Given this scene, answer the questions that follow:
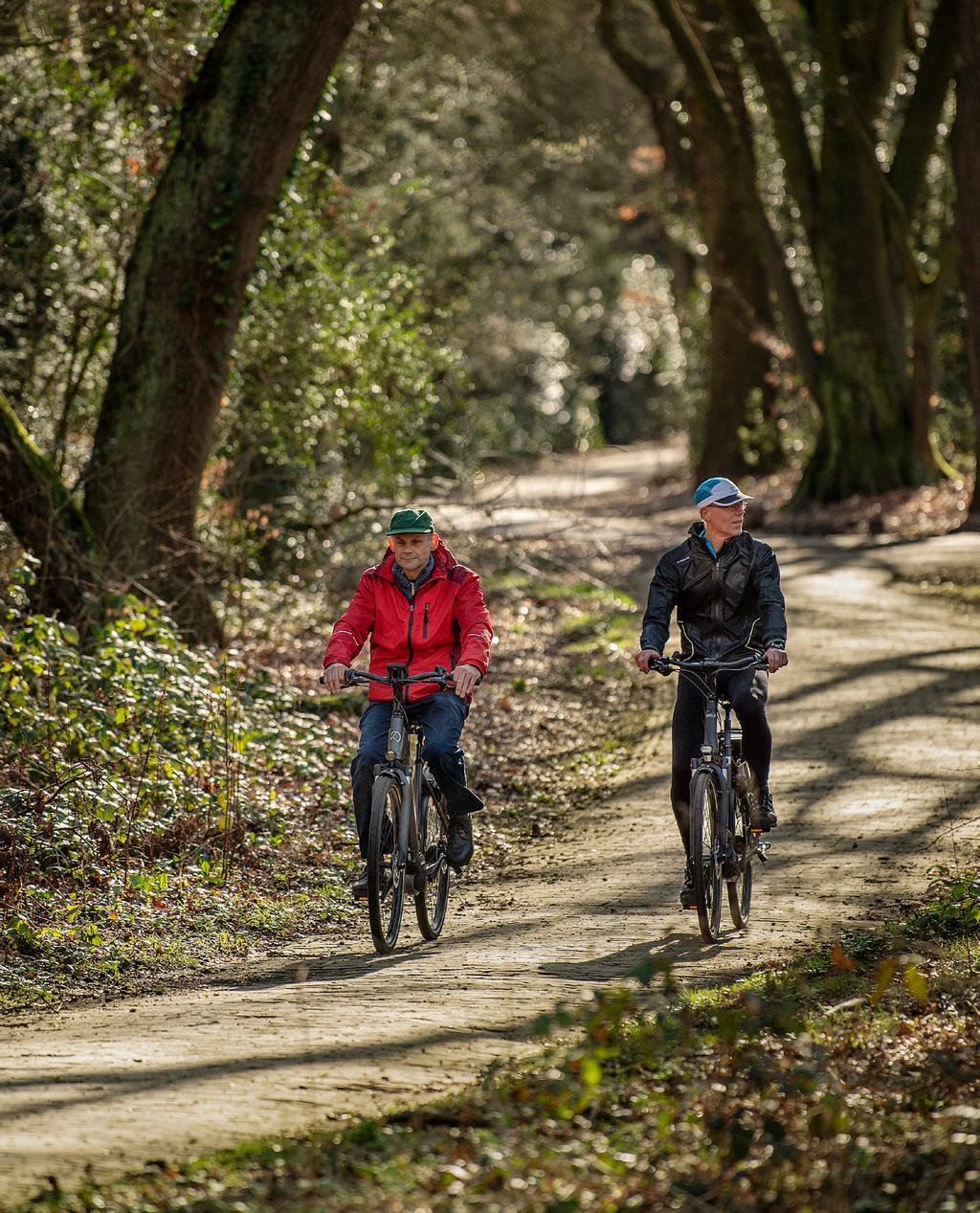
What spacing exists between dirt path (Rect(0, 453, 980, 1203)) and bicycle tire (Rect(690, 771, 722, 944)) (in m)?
0.15

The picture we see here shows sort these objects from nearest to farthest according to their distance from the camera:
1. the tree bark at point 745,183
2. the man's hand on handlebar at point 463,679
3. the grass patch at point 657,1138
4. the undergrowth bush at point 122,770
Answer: the grass patch at point 657,1138
the man's hand on handlebar at point 463,679
the undergrowth bush at point 122,770
the tree bark at point 745,183

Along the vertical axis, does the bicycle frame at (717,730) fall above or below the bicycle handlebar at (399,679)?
below

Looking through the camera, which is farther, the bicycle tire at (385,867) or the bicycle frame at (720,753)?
the bicycle frame at (720,753)

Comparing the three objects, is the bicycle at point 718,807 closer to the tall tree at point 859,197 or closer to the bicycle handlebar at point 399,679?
the bicycle handlebar at point 399,679

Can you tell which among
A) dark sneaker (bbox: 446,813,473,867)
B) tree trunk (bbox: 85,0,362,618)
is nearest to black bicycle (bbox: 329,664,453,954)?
dark sneaker (bbox: 446,813,473,867)

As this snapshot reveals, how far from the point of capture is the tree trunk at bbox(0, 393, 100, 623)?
1259 cm

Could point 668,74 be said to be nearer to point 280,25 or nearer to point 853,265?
point 853,265

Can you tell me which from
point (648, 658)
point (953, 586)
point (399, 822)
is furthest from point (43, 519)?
point (953, 586)

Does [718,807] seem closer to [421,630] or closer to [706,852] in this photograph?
[706,852]

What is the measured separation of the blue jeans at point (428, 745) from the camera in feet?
24.8

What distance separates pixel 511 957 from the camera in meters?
7.36

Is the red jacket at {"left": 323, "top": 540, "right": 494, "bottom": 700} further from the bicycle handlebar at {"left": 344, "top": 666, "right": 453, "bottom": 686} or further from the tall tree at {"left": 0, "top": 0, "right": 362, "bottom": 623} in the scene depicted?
the tall tree at {"left": 0, "top": 0, "right": 362, "bottom": 623}

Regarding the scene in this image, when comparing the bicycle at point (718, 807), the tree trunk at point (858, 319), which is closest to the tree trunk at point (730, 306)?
the tree trunk at point (858, 319)

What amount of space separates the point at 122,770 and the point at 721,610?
3.96m
